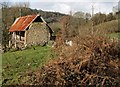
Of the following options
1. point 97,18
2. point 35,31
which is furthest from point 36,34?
point 97,18

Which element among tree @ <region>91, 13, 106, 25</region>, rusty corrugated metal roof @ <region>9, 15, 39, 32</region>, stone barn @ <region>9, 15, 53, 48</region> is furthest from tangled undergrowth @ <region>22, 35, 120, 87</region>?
rusty corrugated metal roof @ <region>9, 15, 39, 32</region>

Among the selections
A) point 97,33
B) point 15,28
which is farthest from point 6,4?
point 97,33

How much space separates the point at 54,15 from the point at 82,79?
111 feet

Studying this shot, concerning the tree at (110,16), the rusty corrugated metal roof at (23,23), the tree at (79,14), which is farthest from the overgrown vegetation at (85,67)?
the tree at (79,14)

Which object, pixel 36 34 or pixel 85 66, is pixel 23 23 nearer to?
pixel 36 34

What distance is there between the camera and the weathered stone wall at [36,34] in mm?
28344

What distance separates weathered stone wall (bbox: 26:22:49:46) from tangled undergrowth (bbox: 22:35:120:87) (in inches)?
848

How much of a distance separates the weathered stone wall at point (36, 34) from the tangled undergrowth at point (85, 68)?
21.5 meters

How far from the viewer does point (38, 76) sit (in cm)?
644

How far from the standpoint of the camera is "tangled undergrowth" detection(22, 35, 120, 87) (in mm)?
6324

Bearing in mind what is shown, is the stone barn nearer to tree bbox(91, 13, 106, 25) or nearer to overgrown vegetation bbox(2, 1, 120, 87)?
tree bbox(91, 13, 106, 25)

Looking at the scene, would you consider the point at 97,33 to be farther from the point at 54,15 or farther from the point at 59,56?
the point at 54,15

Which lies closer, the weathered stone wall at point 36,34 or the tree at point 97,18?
the tree at point 97,18

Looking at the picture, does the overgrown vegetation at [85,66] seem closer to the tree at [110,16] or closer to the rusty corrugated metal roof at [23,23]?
the rusty corrugated metal roof at [23,23]
